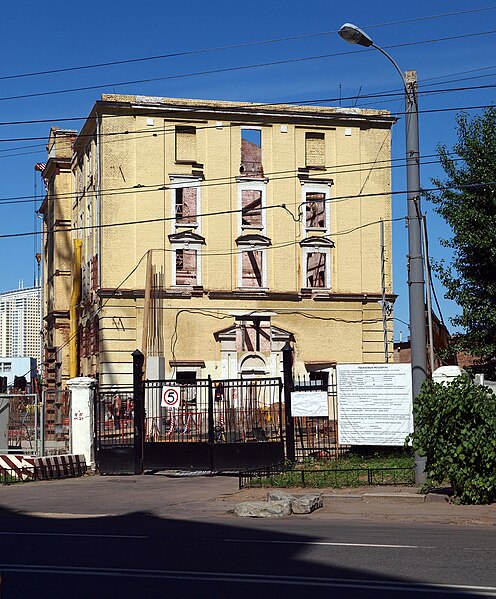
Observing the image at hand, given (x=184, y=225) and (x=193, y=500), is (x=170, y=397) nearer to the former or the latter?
(x=193, y=500)

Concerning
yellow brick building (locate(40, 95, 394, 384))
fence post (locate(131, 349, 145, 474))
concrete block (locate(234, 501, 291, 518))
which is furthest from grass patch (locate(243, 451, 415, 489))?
yellow brick building (locate(40, 95, 394, 384))

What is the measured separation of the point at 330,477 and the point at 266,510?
16.3 ft

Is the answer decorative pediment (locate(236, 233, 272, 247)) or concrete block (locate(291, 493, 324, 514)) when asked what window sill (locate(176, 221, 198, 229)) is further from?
concrete block (locate(291, 493, 324, 514))

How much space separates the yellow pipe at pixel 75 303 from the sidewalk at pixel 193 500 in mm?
28046

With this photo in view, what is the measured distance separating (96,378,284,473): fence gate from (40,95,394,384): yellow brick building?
63.7ft

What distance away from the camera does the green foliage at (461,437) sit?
16.8 m

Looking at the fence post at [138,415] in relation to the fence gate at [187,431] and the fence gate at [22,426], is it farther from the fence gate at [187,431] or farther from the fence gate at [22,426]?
the fence gate at [22,426]

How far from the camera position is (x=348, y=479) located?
68.2 ft

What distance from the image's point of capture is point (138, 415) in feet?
86.1

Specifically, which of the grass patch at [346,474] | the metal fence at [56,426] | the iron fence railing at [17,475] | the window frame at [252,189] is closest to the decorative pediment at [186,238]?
the window frame at [252,189]

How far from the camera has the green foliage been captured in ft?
55.0

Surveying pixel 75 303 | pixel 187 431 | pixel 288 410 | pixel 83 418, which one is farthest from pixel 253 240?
pixel 288 410

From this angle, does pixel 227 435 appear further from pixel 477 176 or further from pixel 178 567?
pixel 178 567

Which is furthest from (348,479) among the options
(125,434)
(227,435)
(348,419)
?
(125,434)
